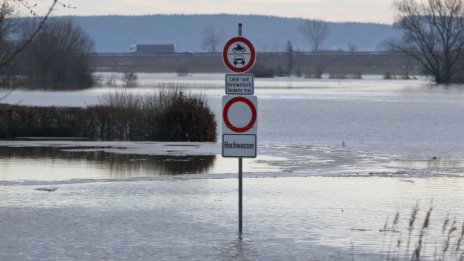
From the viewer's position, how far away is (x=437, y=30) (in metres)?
124

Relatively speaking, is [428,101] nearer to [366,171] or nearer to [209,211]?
[366,171]

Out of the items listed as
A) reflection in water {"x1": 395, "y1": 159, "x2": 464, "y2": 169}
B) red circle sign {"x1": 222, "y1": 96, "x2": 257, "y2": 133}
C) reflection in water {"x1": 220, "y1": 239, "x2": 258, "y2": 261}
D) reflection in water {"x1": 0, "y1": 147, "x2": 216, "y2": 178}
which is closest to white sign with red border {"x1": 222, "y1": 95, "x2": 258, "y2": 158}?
red circle sign {"x1": 222, "y1": 96, "x2": 257, "y2": 133}

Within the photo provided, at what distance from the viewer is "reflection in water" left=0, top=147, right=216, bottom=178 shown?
977 inches

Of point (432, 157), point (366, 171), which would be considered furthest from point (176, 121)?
point (366, 171)

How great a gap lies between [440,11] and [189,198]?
349 ft

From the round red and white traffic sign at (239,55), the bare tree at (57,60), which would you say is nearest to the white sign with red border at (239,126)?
the round red and white traffic sign at (239,55)

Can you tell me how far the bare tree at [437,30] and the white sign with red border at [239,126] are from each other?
347ft

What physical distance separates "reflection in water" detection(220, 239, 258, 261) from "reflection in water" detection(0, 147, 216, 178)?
29.8 feet

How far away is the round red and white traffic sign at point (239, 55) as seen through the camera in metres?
15.1

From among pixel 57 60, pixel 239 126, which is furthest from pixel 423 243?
pixel 57 60

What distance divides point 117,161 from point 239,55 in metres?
12.3

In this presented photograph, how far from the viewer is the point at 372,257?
13.9 meters

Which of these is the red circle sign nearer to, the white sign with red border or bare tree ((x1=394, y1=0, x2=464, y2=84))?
the white sign with red border

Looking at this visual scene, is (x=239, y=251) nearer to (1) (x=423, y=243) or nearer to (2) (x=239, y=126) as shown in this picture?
(2) (x=239, y=126)
